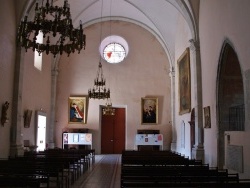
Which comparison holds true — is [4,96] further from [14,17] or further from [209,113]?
[209,113]

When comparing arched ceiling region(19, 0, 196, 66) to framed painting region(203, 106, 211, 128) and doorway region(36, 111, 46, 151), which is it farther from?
framed painting region(203, 106, 211, 128)

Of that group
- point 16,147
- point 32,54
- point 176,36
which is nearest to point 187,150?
point 176,36

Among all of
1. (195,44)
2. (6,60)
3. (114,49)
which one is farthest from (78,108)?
(195,44)

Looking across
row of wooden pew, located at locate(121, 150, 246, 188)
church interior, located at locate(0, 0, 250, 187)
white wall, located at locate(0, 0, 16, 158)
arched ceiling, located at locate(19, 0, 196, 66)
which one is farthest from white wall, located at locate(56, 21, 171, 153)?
row of wooden pew, located at locate(121, 150, 246, 188)

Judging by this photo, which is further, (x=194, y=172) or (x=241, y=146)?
(x=241, y=146)

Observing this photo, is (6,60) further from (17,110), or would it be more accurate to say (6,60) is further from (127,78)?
(127,78)

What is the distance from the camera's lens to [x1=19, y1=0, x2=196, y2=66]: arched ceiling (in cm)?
1892

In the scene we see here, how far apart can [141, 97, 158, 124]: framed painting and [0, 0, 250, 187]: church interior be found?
0.22 feet

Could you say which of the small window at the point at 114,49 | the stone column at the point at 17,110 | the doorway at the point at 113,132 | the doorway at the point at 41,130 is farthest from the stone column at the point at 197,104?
the doorway at the point at 113,132

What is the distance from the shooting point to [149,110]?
22.0 m

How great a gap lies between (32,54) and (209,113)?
1003 cm

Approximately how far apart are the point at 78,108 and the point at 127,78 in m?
3.96

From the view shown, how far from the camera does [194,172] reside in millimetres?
6906

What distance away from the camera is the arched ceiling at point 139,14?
18.9 meters
